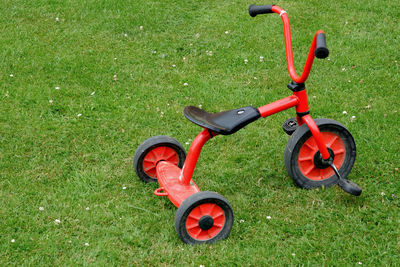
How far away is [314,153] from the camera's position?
4.08m

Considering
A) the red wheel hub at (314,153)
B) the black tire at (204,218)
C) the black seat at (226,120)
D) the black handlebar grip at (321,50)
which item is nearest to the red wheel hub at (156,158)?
the black seat at (226,120)

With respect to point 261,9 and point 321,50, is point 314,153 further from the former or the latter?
point 261,9

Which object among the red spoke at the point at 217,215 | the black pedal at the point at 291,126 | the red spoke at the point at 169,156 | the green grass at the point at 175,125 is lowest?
the green grass at the point at 175,125

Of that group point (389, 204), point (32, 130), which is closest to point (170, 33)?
point (32, 130)

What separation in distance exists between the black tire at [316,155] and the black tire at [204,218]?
0.70m

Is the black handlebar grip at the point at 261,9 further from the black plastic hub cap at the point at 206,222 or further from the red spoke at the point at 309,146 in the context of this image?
the black plastic hub cap at the point at 206,222

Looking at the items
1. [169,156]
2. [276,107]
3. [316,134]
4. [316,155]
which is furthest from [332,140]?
[169,156]

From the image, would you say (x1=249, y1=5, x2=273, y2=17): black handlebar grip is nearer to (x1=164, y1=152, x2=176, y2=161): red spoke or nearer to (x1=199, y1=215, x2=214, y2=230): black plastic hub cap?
(x1=164, y1=152, x2=176, y2=161): red spoke

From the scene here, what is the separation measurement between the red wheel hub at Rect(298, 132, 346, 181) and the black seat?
61cm

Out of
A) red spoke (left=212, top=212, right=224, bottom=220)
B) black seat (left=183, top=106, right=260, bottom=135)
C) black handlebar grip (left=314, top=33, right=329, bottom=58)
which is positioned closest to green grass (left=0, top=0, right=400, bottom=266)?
red spoke (left=212, top=212, right=224, bottom=220)

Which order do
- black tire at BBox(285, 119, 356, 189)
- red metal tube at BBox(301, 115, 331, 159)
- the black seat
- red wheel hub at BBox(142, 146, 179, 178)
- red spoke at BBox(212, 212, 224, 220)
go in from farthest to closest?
red wheel hub at BBox(142, 146, 179, 178), black tire at BBox(285, 119, 356, 189), red metal tube at BBox(301, 115, 331, 159), red spoke at BBox(212, 212, 224, 220), the black seat

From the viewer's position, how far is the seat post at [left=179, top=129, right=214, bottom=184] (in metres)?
3.79

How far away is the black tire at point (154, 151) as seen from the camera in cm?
424

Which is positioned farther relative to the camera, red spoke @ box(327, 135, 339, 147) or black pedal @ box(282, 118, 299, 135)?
black pedal @ box(282, 118, 299, 135)
